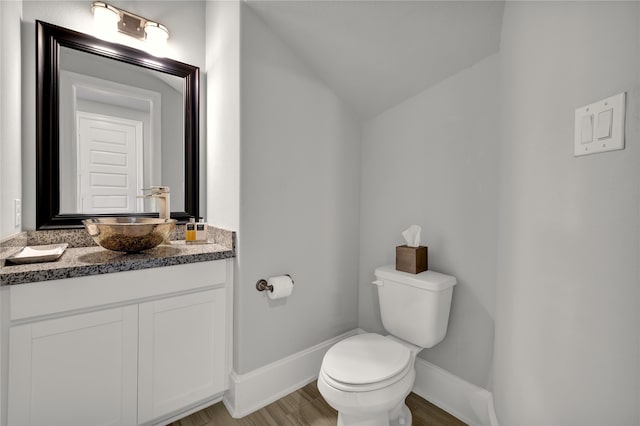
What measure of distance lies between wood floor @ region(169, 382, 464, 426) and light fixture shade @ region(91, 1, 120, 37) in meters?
2.06

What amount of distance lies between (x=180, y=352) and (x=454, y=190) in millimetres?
1622

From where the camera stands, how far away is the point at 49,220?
5.01 feet

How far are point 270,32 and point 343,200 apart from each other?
3.53ft

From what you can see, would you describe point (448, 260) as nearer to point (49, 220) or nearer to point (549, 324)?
point (549, 324)

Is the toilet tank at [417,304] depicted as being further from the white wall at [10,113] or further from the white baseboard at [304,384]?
the white wall at [10,113]

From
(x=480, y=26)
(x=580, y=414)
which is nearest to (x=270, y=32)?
(x=480, y=26)

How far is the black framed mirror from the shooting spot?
1.52 meters

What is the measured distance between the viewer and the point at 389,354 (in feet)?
4.64

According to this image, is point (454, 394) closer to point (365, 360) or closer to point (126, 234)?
point (365, 360)

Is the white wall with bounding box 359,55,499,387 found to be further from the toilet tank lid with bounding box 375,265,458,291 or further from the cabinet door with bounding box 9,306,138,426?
the cabinet door with bounding box 9,306,138,426

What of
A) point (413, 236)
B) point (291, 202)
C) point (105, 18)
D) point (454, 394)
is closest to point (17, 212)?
point (105, 18)

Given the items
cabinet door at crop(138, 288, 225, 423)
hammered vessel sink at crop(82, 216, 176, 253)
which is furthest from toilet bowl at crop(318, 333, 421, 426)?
hammered vessel sink at crop(82, 216, 176, 253)

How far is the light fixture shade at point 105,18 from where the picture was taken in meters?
1.58

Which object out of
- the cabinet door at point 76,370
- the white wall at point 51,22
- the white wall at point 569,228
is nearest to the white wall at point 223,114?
the white wall at point 51,22
